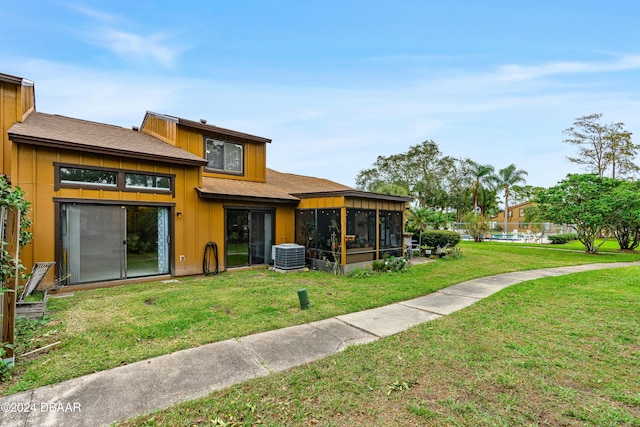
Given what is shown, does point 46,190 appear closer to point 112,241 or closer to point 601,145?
point 112,241

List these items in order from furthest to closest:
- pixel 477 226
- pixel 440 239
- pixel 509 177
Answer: pixel 509 177
pixel 477 226
pixel 440 239

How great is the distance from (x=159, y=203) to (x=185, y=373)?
20.1 ft

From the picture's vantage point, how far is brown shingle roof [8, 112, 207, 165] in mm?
6336

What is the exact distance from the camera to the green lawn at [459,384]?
2418 millimetres

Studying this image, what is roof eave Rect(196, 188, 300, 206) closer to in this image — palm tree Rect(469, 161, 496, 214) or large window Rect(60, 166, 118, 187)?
large window Rect(60, 166, 118, 187)

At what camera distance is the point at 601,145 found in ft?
99.0

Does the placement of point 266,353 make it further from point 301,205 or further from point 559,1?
point 559,1

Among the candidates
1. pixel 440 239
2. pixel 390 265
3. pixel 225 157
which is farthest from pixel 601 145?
pixel 225 157

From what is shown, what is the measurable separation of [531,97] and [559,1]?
18.5ft

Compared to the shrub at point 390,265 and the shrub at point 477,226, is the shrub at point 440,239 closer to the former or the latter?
the shrub at point 390,265

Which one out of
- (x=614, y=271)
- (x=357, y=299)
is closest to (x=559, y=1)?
(x=614, y=271)

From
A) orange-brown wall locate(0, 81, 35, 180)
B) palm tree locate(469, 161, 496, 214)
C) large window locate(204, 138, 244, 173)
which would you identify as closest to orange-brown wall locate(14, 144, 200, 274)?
orange-brown wall locate(0, 81, 35, 180)

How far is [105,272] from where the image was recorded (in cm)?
714

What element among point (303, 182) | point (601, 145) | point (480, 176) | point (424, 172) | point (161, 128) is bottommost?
point (303, 182)
